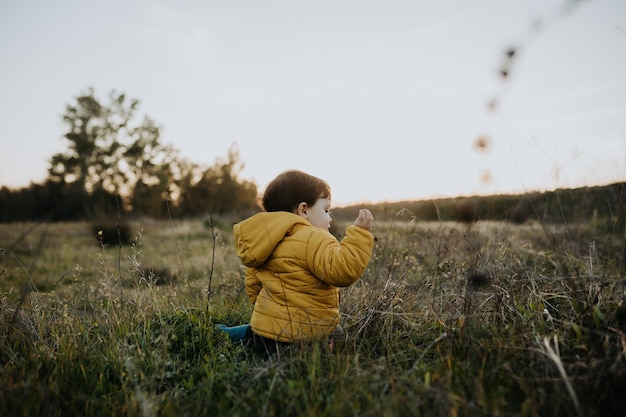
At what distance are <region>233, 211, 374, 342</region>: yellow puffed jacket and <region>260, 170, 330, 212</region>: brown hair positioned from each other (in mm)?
177

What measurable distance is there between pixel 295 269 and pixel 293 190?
21.0 inches

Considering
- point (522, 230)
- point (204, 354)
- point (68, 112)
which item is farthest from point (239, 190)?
point (204, 354)

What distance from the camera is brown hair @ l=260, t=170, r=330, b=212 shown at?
99.5 inches

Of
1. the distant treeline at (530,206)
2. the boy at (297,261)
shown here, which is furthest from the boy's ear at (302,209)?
the distant treeline at (530,206)

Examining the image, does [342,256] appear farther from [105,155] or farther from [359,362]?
[105,155]

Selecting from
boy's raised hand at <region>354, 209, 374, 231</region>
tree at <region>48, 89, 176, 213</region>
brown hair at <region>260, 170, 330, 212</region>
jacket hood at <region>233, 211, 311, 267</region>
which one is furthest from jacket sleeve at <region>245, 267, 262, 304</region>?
tree at <region>48, 89, 176, 213</region>

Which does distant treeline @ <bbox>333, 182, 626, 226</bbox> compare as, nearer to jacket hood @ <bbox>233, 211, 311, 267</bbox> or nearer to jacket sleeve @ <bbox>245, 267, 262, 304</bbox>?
jacket sleeve @ <bbox>245, 267, 262, 304</bbox>

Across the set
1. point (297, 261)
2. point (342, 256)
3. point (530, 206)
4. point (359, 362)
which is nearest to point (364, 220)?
point (342, 256)

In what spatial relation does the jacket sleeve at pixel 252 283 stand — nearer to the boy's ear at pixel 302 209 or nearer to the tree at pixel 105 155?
the boy's ear at pixel 302 209

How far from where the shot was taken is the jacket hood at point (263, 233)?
2326 millimetres

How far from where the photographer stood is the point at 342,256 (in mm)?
2154

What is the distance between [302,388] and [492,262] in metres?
2.77

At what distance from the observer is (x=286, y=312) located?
2359 millimetres

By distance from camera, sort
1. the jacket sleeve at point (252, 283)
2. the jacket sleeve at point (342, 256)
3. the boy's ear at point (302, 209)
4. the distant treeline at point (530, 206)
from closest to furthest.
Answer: the jacket sleeve at point (342, 256) < the boy's ear at point (302, 209) < the jacket sleeve at point (252, 283) < the distant treeline at point (530, 206)
